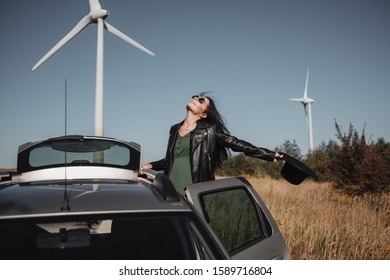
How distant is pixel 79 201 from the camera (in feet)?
5.85

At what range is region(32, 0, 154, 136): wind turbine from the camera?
1229cm

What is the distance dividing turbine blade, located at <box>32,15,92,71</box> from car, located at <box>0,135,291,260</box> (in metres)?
11.5

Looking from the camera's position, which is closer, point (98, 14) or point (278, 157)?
point (278, 157)

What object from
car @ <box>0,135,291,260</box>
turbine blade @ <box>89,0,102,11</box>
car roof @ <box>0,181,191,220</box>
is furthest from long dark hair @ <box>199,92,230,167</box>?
turbine blade @ <box>89,0,102,11</box>

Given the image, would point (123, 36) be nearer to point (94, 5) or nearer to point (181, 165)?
point (94, 5)


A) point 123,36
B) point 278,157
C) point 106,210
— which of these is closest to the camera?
point 106,210

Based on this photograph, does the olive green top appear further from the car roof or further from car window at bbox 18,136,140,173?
the car roof

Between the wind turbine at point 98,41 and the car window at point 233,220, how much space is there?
5305mm

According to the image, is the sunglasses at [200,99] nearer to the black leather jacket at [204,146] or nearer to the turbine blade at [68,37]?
the black leather jacket at [204,146]

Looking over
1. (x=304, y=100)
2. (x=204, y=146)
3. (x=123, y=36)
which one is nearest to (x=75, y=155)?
(x=204, y=146)

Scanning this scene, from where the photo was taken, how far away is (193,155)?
4102 mm

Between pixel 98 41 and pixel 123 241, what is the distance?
40.1 feet

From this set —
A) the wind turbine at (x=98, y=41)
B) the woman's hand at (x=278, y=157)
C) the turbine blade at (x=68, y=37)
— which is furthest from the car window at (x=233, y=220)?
the turbine blade at (x=68, y=37)

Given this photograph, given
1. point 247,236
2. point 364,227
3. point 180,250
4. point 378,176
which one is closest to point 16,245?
point 180,250
